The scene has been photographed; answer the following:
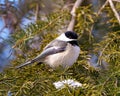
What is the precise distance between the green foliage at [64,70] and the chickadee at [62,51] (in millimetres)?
34

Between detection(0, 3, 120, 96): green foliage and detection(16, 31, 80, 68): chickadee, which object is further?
detection(16, 31, 80, 68): chickadee

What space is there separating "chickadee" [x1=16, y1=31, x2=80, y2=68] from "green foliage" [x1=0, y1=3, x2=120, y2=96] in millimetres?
34

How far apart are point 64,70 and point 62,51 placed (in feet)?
0.81

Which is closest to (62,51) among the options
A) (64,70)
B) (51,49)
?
(51,49)

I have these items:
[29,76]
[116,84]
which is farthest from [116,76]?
[29,76]

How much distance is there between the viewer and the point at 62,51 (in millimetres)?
1573

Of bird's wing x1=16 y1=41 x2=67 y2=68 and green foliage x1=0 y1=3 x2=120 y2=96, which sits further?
bird's wing x1=16 y1=41 x2=67 y2=68

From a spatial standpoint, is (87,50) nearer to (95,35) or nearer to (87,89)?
(95,35)

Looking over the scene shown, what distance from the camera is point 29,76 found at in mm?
1293

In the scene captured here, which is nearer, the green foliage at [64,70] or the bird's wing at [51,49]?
the green foliage at [64,70]

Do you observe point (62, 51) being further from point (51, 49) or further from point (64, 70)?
point (64, 70)

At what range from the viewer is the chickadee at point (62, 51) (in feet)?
4.98

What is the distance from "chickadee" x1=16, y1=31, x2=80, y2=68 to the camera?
4.98 ft

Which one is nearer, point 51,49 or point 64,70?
point 64,70
